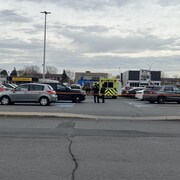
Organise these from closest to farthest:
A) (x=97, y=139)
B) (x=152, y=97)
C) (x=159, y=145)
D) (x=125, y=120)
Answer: (x=159, y=145)
(x=97, y=139)
(x=125, y=120)
(x=152, y=97)

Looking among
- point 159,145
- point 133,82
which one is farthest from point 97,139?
point 133,82

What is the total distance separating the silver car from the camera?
24781mm

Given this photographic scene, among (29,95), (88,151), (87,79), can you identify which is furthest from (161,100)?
(87,79)

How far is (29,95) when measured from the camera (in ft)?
81.4

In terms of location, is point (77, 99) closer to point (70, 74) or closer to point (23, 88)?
point (23, 88)

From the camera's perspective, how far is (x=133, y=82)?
11100cm

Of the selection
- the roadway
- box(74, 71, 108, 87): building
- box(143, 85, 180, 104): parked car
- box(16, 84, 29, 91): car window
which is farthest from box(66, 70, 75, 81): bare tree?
the roadway

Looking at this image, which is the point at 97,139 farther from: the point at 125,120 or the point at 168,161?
the point at 125,120

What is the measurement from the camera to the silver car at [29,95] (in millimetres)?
24781

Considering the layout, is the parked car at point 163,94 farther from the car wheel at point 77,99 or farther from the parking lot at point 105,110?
the car wheel at point 77,99

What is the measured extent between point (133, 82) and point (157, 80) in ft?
25.8

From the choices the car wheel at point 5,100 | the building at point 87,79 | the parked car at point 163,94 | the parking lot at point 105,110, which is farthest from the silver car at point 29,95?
the building at point 87,79

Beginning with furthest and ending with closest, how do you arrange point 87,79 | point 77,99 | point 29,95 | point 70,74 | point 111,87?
point 70,74 → point 87,79 → point 111,87 → point 77,99 → point 29,95

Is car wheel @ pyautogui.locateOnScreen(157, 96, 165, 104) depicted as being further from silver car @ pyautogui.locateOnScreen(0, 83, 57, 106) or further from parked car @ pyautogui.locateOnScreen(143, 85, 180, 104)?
silver car @ pyautogui.locateOnScreen(0, 83, 57, 106)
